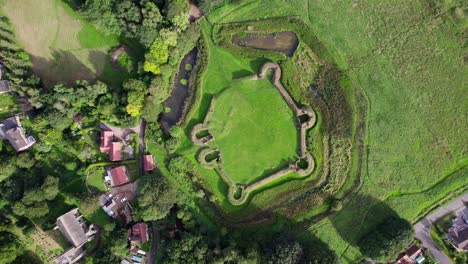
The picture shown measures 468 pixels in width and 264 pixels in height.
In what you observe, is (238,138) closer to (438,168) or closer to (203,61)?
(203,61)

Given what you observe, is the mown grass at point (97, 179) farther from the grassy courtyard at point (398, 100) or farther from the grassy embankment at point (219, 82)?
the grassy courtyard at point (398, 100)

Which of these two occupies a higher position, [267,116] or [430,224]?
[267,116]

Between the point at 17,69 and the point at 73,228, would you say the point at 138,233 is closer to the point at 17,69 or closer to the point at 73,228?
the point at 73,228

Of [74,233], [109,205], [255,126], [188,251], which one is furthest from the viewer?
[255,126]

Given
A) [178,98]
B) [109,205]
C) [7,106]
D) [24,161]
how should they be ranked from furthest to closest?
[178,98], [7,106], [109,205], [24,161]

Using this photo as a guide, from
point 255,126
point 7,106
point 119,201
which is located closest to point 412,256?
point 255,126

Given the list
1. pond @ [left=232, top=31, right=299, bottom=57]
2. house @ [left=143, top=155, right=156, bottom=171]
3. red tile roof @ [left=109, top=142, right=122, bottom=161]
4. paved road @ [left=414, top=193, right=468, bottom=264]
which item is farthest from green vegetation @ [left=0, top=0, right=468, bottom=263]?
red tile roof @ [left=109, top=142, right=122, bottom=161]

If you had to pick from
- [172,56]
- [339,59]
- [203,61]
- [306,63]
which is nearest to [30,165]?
[172,56]

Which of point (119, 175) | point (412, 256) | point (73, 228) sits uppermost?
point (119, 175)
